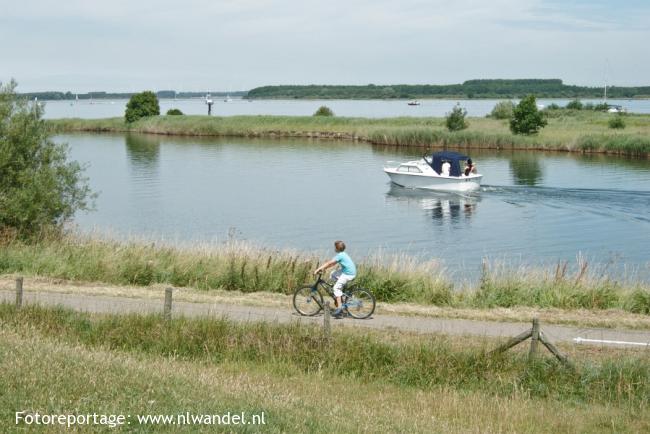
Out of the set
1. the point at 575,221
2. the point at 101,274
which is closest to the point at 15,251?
the point at 101,274

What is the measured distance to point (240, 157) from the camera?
82438 millimetres

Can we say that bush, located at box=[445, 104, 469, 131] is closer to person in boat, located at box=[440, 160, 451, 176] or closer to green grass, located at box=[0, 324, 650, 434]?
person in boat, located at box=[440, 160, 451, 176]

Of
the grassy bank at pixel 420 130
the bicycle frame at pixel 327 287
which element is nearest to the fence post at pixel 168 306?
the bicycle frame at pixel 327 287

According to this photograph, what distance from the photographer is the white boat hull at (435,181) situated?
56.7 meters

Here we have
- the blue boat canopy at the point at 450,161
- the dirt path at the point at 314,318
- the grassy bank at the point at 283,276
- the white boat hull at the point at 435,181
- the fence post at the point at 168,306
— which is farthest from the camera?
the blue boat canopy at the point at 450,161

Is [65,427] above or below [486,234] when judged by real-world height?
above

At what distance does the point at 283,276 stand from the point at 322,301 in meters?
3.43

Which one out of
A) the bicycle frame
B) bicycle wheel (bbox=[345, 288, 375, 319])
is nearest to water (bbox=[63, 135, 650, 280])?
bicycle wheel (bbox=[345, 288, 375, 319])

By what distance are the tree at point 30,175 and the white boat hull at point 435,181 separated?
105 ft

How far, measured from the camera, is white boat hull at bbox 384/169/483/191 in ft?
186

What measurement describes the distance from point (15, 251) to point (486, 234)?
23.7 meters

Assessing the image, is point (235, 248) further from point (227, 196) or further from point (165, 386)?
point (227, 196)

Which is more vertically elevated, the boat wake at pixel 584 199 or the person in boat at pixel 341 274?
the person in boat at pixel 341 274

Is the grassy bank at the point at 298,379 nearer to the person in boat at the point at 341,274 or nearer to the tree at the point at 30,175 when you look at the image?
the person in boat at the point at 341,274
